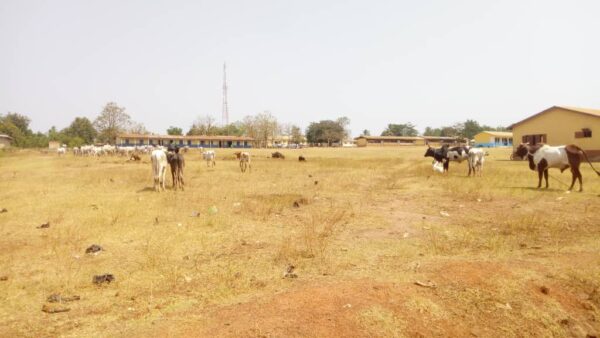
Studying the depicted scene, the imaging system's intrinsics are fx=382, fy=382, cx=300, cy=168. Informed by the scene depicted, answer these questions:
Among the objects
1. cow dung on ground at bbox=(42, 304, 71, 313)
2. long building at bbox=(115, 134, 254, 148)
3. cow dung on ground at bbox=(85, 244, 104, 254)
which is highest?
long building at bbox=(115, 134, 254, 148)

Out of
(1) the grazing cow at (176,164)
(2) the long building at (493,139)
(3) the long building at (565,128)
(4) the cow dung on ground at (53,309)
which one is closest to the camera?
(4) the cow dung on ground at (53,309)

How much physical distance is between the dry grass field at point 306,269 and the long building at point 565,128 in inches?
900

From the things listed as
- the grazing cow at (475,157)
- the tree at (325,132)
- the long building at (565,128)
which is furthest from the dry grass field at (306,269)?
the tree at (325,132)

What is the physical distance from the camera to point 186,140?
283ft

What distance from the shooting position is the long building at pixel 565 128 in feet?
97.6

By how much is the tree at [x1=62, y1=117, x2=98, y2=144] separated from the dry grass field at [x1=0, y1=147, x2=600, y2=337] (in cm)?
10509

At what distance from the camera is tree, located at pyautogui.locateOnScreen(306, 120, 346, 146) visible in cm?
10712

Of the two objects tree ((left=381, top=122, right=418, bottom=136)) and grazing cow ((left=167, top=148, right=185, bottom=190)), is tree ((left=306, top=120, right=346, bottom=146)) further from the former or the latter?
grazing cow ((left=167, top=148, right=185, bottom=190))

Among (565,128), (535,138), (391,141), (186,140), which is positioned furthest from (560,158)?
(391,141)

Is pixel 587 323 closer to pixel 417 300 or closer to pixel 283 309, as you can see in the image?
pixel 417 300

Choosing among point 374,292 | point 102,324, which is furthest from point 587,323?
point 102,324

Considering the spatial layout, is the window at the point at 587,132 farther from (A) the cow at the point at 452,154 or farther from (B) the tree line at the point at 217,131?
(B) the tree line at the point at 217,131

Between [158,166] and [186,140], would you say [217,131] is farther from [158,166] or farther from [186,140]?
[158,166]

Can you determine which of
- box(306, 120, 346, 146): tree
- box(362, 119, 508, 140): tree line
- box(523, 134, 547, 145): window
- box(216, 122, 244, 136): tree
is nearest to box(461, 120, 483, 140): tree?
box(362, 119, 508, 140): tree line
